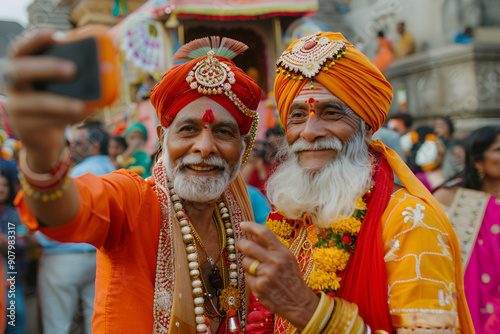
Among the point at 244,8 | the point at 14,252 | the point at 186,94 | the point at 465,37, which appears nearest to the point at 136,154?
the point at 14,252

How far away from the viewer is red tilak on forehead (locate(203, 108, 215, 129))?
7.35 feet

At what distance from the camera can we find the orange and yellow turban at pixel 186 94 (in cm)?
230

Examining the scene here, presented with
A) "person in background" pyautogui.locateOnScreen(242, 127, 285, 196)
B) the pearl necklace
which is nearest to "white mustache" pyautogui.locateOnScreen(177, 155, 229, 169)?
the pearl necklace

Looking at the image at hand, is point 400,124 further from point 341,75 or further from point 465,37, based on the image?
point 341,75

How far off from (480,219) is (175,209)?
2330 millimetres

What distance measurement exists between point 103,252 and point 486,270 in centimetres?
262

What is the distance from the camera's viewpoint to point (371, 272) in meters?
1.79

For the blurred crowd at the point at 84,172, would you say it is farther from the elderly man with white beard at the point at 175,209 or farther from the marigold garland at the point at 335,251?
the marigold garland at the point at 335,251

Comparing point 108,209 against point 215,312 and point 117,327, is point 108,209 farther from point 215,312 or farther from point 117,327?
point 215,312

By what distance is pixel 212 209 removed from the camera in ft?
8.05

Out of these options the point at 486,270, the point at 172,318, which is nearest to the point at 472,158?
→ the point at 486,270

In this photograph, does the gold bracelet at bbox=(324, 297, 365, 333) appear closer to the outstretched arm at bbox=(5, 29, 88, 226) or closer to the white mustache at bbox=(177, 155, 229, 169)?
the white mustache at bbox=(177, 155, 229, 169)

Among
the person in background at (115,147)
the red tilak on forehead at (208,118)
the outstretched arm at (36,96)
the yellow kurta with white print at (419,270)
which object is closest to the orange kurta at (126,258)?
the red tilak on forehead at (208,118)

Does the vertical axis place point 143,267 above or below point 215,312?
above
